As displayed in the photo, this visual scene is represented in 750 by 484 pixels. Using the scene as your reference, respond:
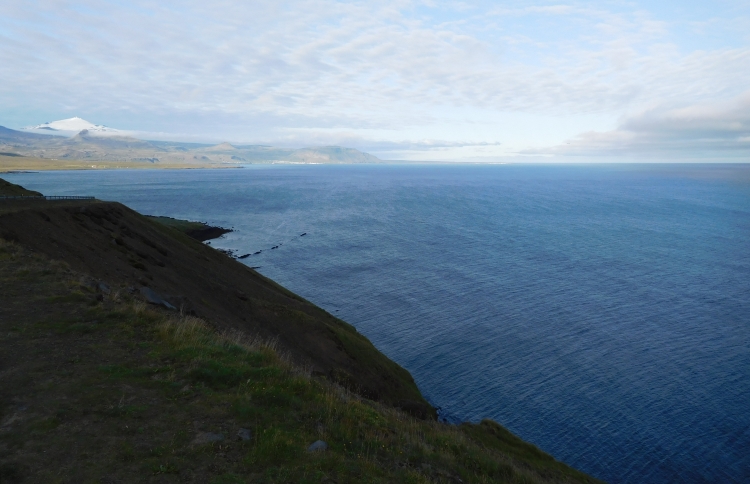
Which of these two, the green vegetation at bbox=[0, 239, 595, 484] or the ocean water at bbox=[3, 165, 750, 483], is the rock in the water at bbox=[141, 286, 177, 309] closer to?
the green vegetation at bbox=[0, 239, 595, 484]

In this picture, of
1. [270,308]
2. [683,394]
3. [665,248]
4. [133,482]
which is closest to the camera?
[133,482]

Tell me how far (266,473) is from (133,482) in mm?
3140

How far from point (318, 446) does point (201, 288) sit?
3590 cm

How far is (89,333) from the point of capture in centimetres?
1906

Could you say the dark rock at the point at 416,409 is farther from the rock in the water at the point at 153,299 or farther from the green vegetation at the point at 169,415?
the rock in the water at the point at 153,299

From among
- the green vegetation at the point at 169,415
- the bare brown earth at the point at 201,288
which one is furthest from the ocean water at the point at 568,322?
the green vegetation at the point at 169,415

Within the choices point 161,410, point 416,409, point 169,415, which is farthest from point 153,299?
point 416,409

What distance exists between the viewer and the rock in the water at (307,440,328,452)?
13255mm

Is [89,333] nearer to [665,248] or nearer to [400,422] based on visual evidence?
[400,422]

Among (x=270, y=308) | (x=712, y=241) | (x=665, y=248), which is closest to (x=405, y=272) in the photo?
(x=270, y=308)

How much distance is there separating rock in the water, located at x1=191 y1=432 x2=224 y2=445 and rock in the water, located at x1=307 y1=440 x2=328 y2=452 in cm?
258

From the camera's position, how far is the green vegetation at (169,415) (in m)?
11.8

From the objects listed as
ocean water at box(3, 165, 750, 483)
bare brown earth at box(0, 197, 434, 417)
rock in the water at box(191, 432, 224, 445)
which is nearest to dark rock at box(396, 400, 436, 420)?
bare brown earth at box(0, 197, 434, 417)

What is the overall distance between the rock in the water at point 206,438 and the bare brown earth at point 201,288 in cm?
1866
